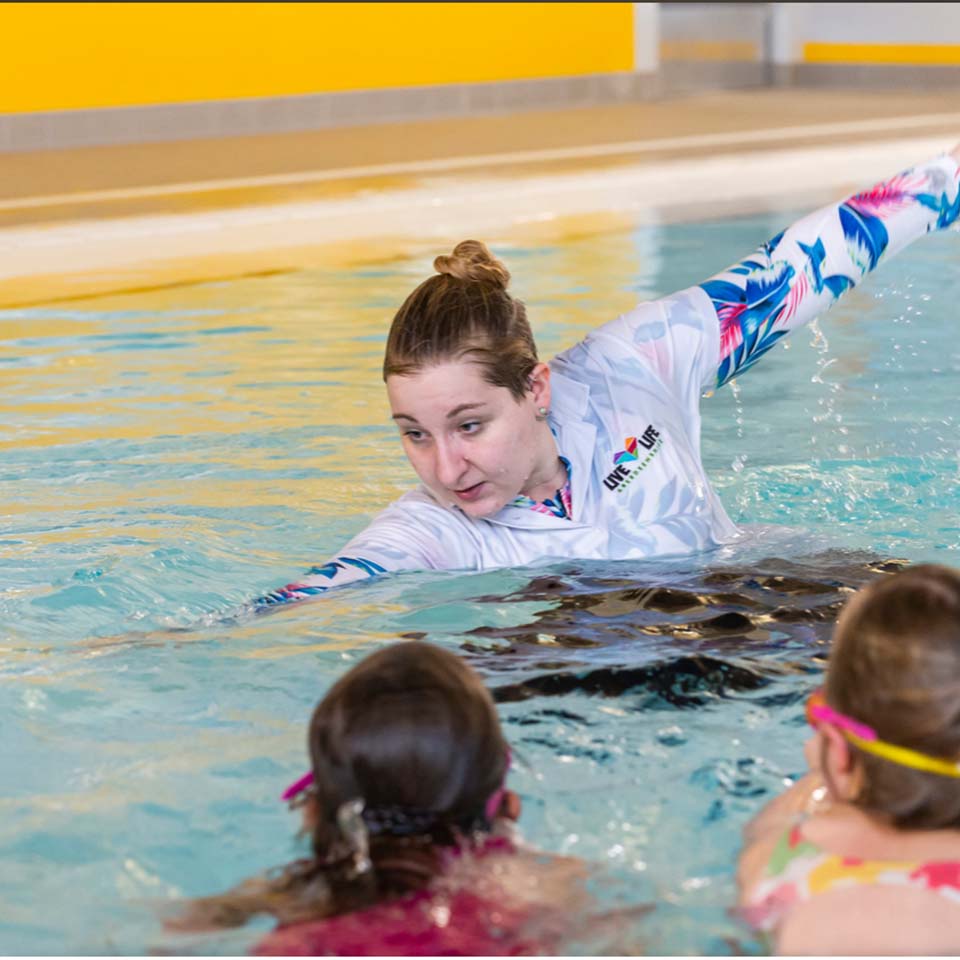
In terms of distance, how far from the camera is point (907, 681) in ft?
6.45

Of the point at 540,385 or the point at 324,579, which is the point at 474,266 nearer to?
the point at 540,385

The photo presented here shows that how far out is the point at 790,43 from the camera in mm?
19766

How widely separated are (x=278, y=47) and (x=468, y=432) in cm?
1208

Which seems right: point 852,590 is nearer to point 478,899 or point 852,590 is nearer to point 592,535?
point 592,535

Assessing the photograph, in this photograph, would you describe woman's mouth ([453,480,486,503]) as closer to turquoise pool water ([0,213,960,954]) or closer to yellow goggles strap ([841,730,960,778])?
turquoise pool water ([0,213,960,954])

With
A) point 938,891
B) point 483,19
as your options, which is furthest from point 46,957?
point 483,19

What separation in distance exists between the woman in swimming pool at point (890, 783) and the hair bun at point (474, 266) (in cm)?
135

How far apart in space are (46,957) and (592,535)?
1603 millimetres

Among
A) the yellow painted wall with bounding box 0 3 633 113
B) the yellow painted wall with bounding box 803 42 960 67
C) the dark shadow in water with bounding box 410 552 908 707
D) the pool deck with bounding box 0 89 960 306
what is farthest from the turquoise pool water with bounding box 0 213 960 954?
the yellow painted wall with bounding box 803 42 960 67

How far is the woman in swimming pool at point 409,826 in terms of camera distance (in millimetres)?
2049

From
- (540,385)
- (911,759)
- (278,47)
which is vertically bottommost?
(911,759)

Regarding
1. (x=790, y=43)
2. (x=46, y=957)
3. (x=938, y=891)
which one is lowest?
(x=46, y=957)

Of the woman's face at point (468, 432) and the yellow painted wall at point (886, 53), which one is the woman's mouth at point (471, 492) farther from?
the yellow painted wall at point (886, 53)

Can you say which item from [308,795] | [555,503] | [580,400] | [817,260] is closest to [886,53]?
[817,260]
